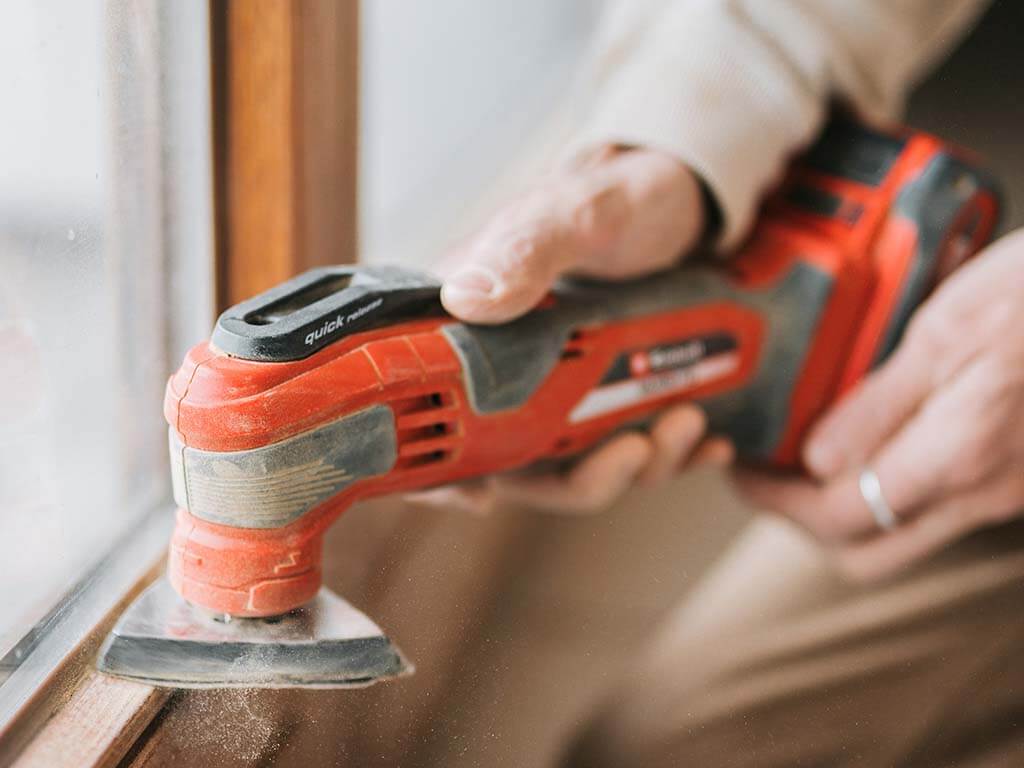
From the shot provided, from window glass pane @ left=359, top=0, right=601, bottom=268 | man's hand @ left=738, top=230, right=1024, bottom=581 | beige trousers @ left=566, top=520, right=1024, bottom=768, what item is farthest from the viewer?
window glass pane @ left=359, top=0, right=601, bottom=268

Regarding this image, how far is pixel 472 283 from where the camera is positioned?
58 cm

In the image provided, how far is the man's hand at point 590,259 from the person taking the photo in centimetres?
60

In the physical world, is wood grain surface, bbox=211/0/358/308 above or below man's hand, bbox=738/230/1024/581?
above

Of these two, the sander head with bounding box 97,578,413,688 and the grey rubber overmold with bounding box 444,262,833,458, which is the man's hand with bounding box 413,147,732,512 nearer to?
the grey rubber overmold with bounding box 444,262,833,458

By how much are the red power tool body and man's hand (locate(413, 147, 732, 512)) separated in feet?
0.06

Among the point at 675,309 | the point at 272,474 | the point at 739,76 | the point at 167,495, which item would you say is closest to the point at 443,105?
the point at 739,76

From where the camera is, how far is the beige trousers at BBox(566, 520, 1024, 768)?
536 millimetres

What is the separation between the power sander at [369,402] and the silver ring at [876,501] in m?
0.11

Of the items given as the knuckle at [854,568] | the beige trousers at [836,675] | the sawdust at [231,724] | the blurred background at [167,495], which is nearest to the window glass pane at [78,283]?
the blurred background at [167,495]

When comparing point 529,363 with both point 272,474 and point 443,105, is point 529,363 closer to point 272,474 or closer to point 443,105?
point 272,474

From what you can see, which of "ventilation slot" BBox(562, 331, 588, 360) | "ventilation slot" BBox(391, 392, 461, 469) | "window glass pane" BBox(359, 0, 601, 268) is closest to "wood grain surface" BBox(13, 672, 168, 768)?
"ventilation slot" BBox(391, 392, 461, 469)

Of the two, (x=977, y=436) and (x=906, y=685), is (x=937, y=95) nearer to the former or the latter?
(x=977, y=436)

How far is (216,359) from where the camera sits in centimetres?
48

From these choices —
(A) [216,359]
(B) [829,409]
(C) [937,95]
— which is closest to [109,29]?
(A) [216,359]
